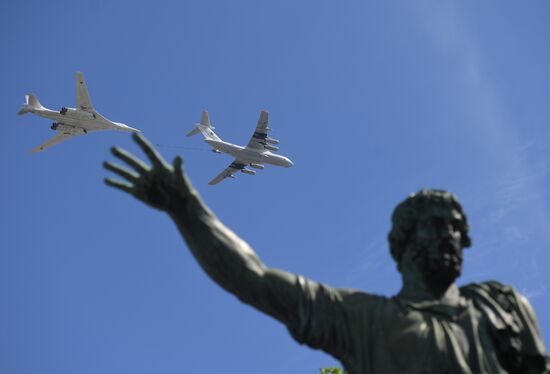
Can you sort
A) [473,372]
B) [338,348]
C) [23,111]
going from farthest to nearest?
[23,111] → [338,348] → [473,372]

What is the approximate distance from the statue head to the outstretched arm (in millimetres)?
614

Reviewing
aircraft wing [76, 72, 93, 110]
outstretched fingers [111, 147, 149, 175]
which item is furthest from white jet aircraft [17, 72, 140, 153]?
outstretched fingers [111, 147, 149, 175]

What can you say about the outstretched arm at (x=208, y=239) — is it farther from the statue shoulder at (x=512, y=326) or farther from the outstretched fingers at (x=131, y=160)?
the statue shoulder at (x=512, y=326)

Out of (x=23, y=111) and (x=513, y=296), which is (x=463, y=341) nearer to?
(x=513, y=296)

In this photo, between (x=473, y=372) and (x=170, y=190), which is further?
(x=170, y=190)

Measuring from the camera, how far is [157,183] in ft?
11.3

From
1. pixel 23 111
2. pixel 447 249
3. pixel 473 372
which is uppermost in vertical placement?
pixel 23 111

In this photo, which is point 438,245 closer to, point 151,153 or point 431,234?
point 431,234

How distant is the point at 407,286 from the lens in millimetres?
3596

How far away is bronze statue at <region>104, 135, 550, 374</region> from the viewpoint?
3287mm

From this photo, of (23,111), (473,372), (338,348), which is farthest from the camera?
(23,111)

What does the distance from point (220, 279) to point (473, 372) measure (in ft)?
3.79

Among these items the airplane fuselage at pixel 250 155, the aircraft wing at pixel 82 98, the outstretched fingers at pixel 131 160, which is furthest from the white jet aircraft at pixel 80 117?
the outstretched fingers at pixel 131 160

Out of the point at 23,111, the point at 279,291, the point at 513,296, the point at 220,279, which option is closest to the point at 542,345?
the point at 513,296
